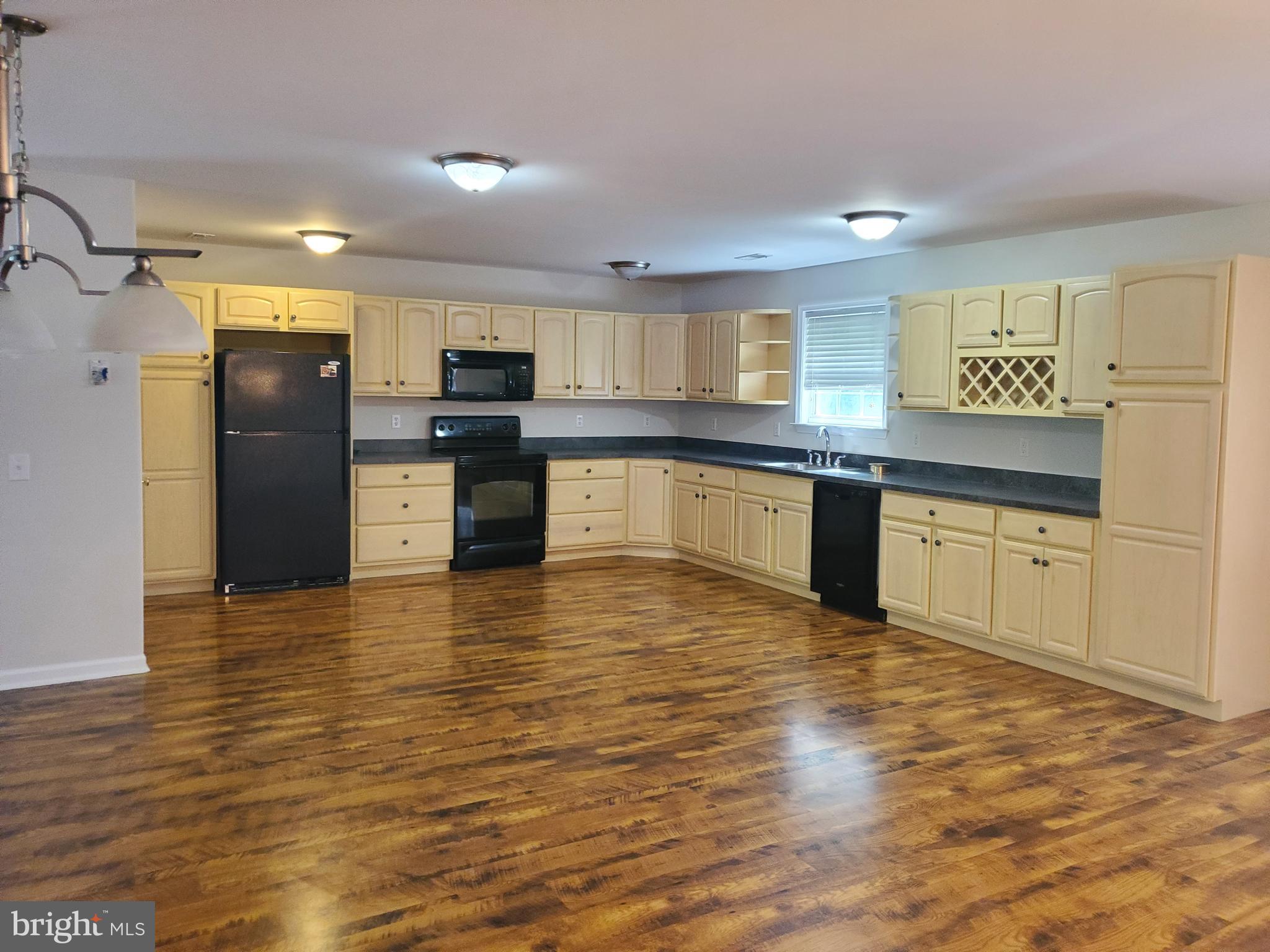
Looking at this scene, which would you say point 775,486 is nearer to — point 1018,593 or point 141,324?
point 1018,593

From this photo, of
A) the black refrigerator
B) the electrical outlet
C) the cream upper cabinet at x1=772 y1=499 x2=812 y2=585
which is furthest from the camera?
the cream upper cabinet at x1=772 y1=499 x2=812 y2=585

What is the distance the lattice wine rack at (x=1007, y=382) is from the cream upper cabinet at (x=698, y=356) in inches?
101

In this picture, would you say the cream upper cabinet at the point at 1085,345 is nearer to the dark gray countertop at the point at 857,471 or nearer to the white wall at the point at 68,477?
the dark gray countertop at the point at 857,471

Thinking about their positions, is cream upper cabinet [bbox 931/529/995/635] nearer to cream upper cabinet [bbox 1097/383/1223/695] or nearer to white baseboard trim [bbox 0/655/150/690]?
cream upper cabinet [bbox 1097/383/1223/695]

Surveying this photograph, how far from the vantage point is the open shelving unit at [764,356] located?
288 inches

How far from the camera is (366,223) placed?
5.55 meters

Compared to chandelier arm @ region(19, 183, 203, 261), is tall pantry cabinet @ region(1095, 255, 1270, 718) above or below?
below

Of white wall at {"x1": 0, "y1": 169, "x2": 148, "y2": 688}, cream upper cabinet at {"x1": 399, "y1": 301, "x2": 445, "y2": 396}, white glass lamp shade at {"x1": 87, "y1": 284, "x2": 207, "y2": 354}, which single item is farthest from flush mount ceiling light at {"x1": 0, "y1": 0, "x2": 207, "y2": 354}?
cream upper cabinet at {"x1": 399, "y1": 301, "x2": 445, "y2": 396}

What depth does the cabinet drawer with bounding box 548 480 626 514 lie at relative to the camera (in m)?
7.45

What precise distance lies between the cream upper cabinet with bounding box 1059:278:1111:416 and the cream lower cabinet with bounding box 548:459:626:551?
3.72 metres

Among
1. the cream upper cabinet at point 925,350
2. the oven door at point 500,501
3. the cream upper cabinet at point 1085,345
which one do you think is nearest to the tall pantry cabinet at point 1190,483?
the cream upper cabinet at point 1085,345

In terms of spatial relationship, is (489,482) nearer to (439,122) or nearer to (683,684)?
(683,684)

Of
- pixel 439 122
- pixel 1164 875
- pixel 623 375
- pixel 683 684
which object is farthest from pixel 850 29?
pixel 623 375

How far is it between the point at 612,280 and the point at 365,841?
20.1ft
